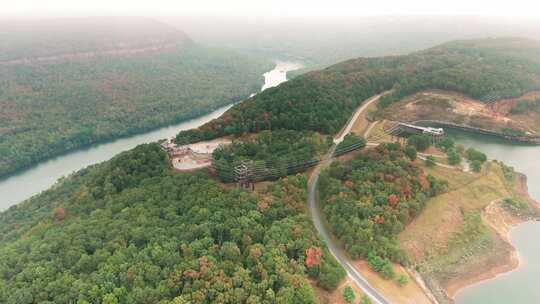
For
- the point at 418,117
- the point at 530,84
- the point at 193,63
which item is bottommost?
the point at 193,63

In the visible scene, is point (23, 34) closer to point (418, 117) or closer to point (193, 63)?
point (193, 63)

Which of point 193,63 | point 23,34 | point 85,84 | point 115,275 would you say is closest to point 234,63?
point 193,63

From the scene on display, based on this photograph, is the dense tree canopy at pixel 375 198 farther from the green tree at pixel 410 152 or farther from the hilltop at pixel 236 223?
the green tree at pixel 410 152

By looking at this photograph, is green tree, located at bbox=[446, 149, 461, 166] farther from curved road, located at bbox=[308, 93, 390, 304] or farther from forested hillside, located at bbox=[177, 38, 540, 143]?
forested hillside, located at bbox=[177, 38, 540, 143]

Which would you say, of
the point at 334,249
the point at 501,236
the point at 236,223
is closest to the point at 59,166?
the point at 236,223

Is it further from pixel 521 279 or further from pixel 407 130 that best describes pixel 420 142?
pixel 521 279
